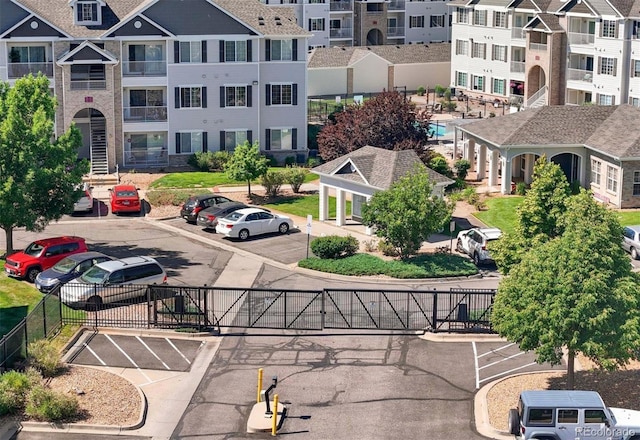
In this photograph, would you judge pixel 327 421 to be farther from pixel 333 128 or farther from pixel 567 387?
pixel 333 128

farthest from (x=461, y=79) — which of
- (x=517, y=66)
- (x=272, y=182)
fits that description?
(x=272, y=182)

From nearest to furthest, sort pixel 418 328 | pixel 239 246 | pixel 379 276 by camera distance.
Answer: pixel 418 328 < pixel 379 276 < pixel 239 246

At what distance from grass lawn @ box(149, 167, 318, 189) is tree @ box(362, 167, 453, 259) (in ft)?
54.3

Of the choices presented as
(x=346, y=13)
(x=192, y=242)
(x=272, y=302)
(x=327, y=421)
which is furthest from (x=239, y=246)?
(x=346, y=13)

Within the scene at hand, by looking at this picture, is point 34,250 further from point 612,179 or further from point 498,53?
point 498,53

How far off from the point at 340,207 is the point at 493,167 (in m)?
11.9

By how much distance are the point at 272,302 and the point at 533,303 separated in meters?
11.3

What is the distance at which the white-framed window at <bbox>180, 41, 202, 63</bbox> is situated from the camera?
74500 mm

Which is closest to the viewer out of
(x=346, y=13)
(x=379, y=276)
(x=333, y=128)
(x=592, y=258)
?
(x=592, y=258)

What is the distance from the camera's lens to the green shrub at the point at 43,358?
3934cm

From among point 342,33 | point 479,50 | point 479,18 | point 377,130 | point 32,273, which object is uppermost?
point 479,18

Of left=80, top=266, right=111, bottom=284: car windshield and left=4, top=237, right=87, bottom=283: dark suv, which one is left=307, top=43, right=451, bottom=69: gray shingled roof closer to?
left=4, top=237, right=87, bottom=283: dark suv

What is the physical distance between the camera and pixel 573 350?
118 ft

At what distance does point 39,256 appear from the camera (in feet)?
167
